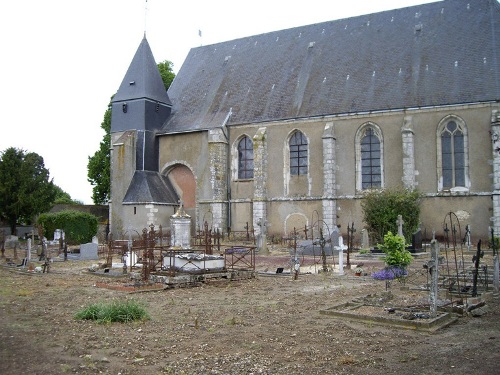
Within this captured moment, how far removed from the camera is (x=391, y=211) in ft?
68.9

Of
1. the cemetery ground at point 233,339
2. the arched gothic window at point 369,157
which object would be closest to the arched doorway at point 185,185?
the arched gothic window at point 369,157

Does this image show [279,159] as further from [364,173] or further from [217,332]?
[217,332]

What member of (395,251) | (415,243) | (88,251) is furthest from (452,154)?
(88,251)

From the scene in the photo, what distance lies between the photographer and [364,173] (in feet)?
81.8

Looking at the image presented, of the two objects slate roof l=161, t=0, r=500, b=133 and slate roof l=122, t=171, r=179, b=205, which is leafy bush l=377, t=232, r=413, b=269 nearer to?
slate roof l=161, t=0, r=500, b=133

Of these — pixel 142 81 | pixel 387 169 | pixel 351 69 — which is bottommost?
pixel 387 169

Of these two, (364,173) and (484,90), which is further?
(364,173)

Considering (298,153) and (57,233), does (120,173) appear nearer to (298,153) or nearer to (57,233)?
(57,233)

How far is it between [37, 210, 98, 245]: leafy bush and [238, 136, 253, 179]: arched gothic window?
837cm

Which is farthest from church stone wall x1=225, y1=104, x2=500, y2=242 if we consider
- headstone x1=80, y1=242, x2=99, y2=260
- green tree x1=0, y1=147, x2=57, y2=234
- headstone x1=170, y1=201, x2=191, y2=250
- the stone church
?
green tree x1=0, y1=147, x2=57, y2=234

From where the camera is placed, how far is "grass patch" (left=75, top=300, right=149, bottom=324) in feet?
25.4

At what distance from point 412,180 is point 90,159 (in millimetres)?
25863

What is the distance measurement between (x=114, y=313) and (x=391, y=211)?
1543 cm

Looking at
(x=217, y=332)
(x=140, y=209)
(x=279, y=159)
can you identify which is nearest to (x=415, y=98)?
(x=279, y=159)
